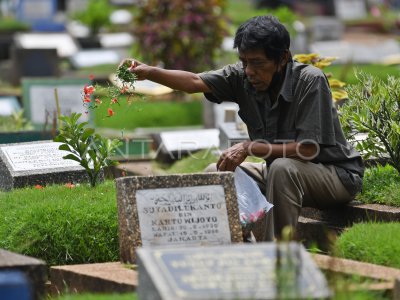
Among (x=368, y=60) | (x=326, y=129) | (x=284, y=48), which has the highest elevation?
(x=284, y=48)

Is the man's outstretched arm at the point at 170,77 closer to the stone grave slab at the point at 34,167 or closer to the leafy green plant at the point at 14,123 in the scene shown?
the stone grave slab at the point at 34,167

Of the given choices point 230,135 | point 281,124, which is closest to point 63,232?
point 281,124

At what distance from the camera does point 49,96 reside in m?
14.7

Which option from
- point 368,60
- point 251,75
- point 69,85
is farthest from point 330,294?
point 368,60

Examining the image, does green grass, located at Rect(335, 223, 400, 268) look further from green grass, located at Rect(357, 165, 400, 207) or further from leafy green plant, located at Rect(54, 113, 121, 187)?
leafy green plant, located at Rect(54, 113, 121, 187)

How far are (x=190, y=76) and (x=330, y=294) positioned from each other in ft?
8.58

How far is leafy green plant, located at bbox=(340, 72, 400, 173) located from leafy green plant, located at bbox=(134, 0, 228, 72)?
9.66 meters

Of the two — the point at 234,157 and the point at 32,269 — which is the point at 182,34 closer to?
the point at 234,157

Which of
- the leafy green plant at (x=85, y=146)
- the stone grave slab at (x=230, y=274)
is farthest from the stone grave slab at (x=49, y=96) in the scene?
the stone grave slab at (x=230, y=274)

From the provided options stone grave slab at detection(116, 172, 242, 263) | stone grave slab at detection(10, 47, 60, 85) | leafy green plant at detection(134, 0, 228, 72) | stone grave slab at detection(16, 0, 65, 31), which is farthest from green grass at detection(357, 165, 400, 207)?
stone grave slab at detection(16, 0, 65, 31)

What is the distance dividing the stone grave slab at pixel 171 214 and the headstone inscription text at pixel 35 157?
1.96 meters

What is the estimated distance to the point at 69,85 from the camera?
Result: 47.2 ft

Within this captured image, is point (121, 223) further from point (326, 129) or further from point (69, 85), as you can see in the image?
point (69, 85)

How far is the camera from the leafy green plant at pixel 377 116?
25.6 feet
